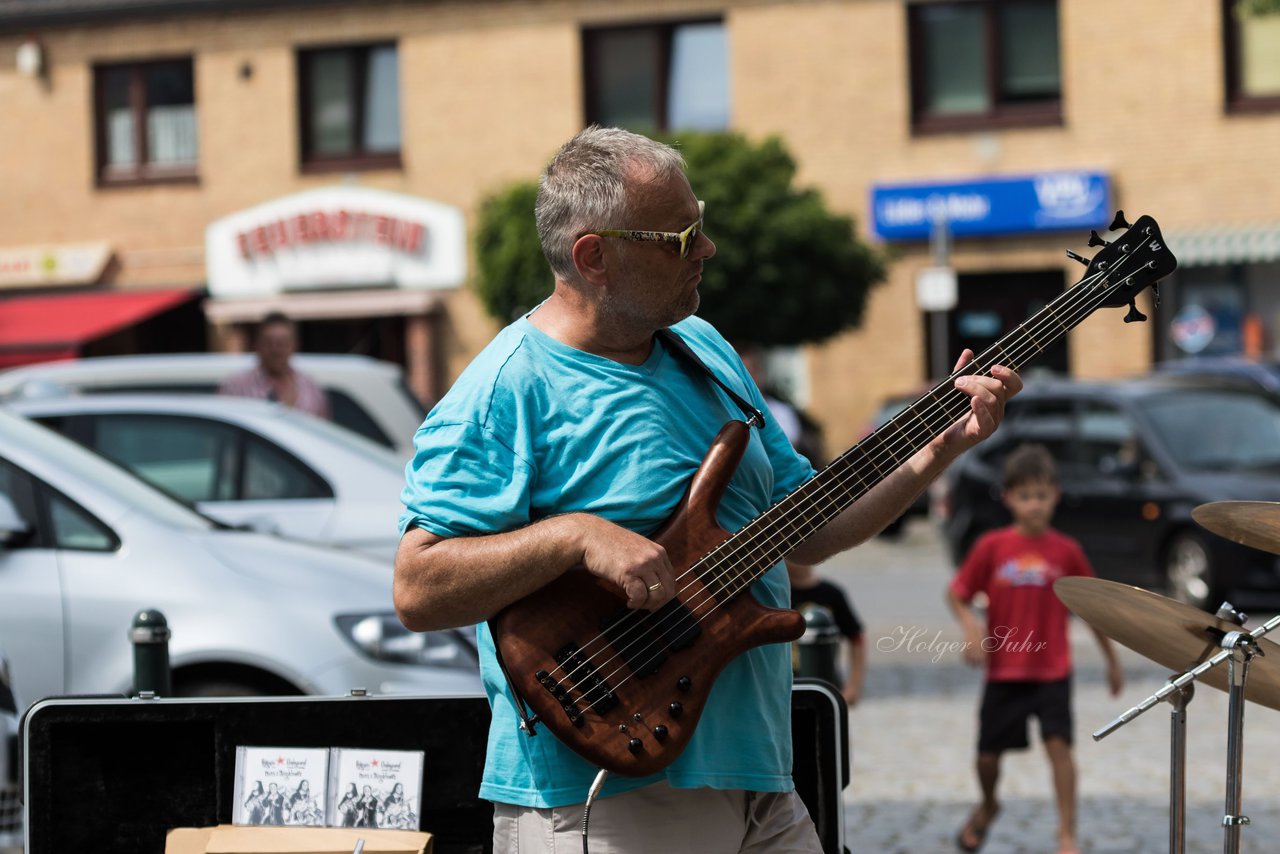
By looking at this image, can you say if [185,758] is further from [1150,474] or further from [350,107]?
[350,107]

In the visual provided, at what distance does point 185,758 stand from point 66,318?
24.2 meters

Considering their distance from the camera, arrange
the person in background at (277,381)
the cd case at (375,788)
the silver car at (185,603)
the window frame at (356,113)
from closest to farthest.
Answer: the cd case at (375,788), the silver car at (185,603), the person in background at (277,381), the window frame at (356,113)

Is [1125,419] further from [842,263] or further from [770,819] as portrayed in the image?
[770,819]

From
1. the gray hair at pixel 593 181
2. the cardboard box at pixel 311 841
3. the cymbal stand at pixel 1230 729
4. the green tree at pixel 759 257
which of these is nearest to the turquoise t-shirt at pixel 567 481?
the gray hair at pixel 593 181

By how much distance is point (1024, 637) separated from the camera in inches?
260

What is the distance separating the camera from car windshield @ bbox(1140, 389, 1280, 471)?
13.8 m

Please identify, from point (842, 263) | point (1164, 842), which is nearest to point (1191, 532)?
point (1164, 842)

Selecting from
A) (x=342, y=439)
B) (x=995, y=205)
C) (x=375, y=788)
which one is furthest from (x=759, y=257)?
(x=375, y=788)

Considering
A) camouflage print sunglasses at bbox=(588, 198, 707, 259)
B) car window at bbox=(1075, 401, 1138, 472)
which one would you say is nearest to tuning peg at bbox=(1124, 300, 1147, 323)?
camouflage print sunglasses at bbox=(588, 198, 707, 259)

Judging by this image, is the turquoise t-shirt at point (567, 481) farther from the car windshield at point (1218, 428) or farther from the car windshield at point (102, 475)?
the car windshield at point (1218, 428)

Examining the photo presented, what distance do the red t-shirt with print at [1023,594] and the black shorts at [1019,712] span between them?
41 mm

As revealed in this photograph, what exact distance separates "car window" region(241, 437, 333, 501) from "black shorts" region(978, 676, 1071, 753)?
318 cm

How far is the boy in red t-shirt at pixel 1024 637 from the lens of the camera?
653 centimetres

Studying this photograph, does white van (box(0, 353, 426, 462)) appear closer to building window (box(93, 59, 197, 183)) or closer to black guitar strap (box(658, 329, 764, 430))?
black guitar strap (box(658, 329, 764, 430))
